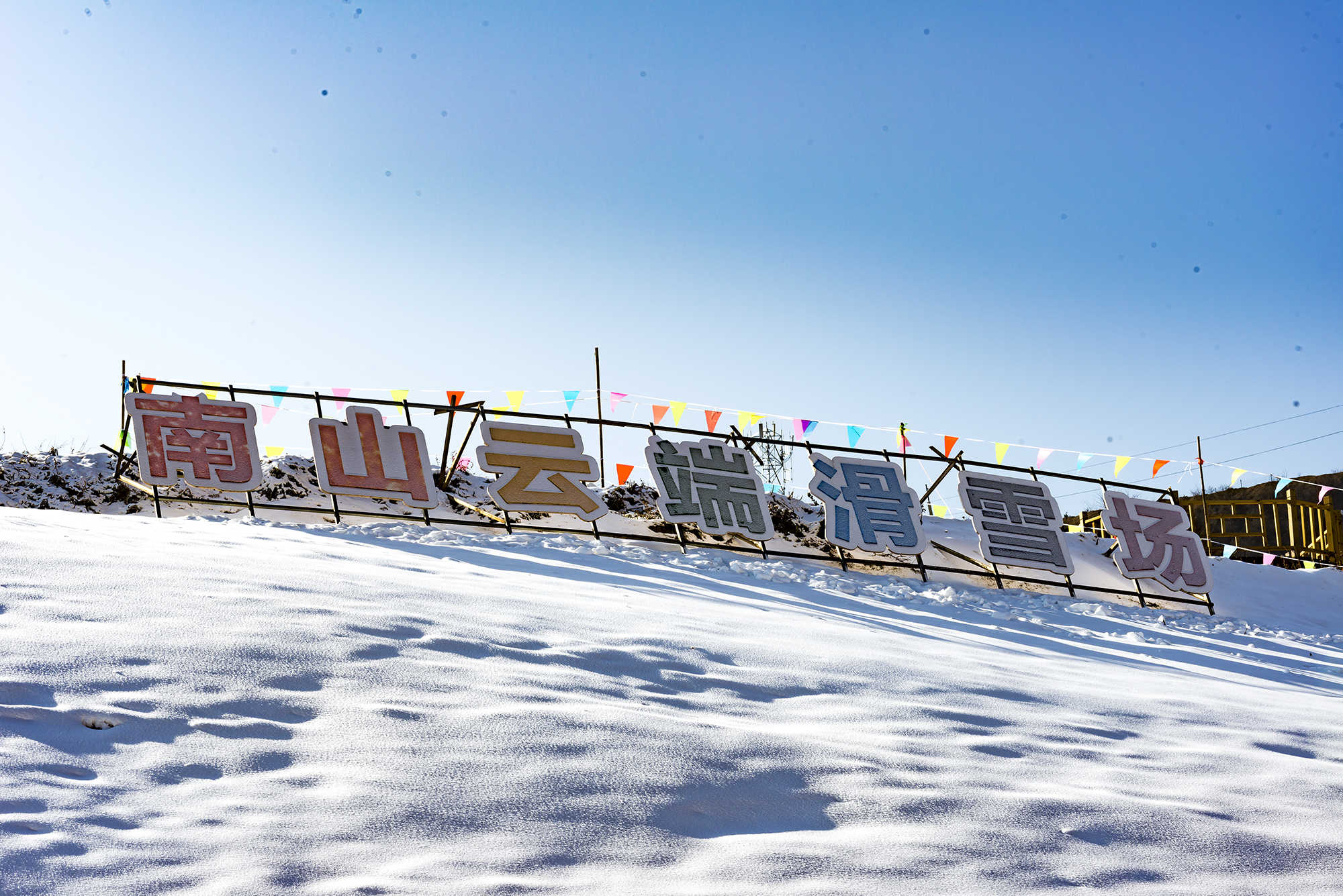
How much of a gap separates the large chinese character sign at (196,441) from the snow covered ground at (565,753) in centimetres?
517

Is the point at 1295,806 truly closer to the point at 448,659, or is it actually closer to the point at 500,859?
the point at 500,859

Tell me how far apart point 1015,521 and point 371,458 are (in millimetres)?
9085

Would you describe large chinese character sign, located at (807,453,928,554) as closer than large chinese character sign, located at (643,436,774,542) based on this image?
No

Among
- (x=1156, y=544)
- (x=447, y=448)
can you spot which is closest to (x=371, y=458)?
(x=447, y=448)

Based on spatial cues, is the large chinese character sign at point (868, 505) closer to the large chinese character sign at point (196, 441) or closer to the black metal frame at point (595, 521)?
the black metal frame at point (595, 521)

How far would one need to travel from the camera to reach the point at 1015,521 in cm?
1313

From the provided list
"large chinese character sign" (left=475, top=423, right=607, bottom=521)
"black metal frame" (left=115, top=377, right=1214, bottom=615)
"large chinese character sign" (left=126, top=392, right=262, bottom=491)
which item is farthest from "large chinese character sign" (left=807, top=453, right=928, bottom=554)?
"large chinese character sign" (left=126, top=392, right=262, bottom=491)

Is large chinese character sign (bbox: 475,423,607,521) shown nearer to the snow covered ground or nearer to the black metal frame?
the black metal frame

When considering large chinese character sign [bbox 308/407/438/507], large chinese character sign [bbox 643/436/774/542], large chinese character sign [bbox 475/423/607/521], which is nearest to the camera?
large chinese character sign [bbox 308/407/438/507]

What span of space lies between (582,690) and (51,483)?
12697 mm

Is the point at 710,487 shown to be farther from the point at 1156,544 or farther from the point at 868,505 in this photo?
the point at 1156,544

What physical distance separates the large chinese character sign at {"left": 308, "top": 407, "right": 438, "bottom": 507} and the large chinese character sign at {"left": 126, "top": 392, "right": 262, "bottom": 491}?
0.88 m

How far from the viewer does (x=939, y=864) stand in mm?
2672

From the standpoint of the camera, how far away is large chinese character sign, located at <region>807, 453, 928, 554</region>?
1240 cm
